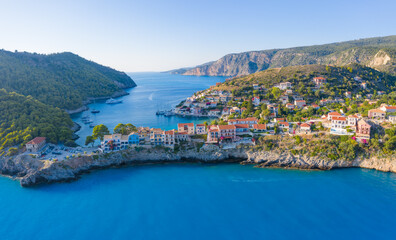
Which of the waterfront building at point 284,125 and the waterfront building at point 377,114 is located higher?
the waterfront building at point 377,114

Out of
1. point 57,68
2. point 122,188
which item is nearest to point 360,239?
point 122,188

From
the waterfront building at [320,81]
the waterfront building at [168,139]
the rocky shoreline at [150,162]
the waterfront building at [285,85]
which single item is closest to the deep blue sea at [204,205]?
the rocky shoreline at [150,162]

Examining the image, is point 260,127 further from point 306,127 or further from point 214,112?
point 214,112

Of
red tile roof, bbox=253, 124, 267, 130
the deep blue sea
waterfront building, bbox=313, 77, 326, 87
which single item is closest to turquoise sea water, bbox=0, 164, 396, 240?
the deep blue sea

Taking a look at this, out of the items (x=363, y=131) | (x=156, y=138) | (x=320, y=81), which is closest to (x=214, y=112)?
(x=156, y=138)

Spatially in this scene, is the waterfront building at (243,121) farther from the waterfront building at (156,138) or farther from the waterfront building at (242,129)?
the waterfront building at (156,138)

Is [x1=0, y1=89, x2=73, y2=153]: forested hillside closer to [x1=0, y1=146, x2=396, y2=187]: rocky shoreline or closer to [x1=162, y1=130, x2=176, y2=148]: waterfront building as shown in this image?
[x1=0, y1=146, x2=396, y2=187]: rocky shoreline

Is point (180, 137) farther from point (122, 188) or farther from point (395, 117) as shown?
point (395, 117)
